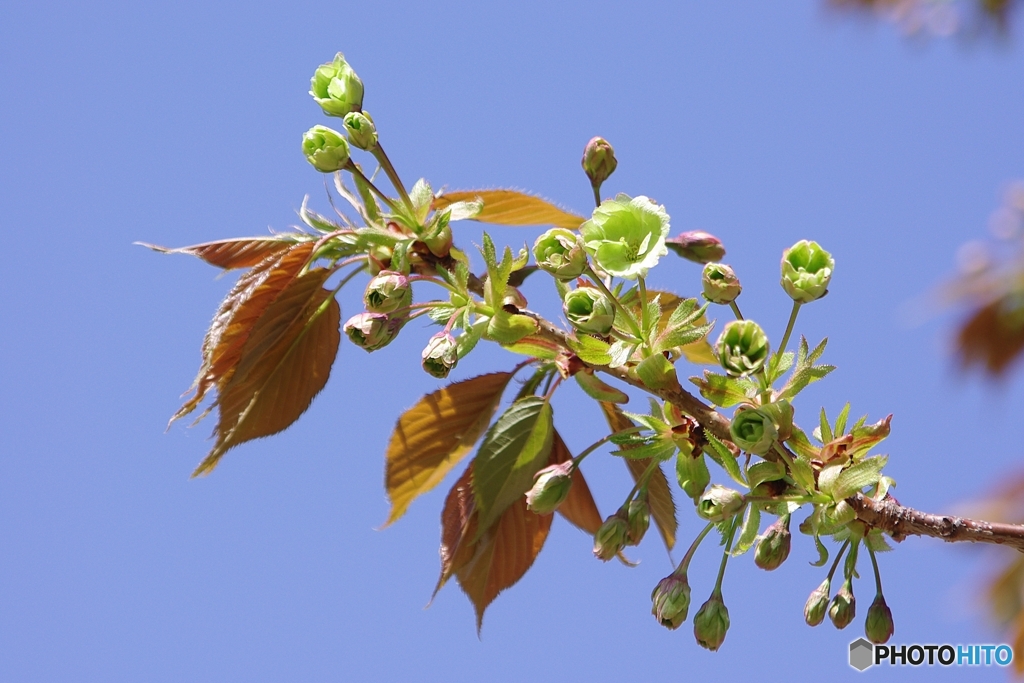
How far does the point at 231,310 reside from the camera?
1.12m

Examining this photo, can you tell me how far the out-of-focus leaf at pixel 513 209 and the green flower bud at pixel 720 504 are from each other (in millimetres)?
451

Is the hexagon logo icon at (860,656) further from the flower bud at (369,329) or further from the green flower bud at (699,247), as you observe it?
the flower bud at (369,329)

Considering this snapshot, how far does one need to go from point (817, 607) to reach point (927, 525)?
0.63 ft

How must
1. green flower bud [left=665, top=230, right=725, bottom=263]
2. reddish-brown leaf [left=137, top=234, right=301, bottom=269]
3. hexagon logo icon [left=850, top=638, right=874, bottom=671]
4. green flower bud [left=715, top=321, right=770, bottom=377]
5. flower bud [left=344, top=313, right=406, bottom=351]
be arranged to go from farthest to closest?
hexagon logo icon [left=850, top=638, right=874, bottom=671] < reddish-brown leaf [left=137, top=234, right=301, bottom=269] < green flower bud [left=665, top=230, right=725, bottom=263] < flower bud [left=344, top=313, right=406, bottom=351] < green flower bud [left=715, top=321, right=770, bottom=377]

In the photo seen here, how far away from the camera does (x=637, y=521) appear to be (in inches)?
43.1

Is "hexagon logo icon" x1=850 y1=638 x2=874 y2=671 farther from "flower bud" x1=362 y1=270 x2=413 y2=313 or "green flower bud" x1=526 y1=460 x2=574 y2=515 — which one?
"flower bud" x1=362 y1=270 x2=413 y2=313

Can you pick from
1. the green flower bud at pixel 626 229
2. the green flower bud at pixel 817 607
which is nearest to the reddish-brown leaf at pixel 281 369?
the green flower bud at pixel 626 229

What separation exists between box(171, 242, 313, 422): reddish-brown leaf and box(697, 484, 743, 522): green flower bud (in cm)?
52

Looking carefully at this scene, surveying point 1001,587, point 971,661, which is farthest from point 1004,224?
point 971,661

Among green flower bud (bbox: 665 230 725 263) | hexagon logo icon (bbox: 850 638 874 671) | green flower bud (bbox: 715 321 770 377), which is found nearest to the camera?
green flower bud (bbox: 715 321 770 377)

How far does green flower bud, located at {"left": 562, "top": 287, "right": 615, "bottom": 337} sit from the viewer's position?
944mm

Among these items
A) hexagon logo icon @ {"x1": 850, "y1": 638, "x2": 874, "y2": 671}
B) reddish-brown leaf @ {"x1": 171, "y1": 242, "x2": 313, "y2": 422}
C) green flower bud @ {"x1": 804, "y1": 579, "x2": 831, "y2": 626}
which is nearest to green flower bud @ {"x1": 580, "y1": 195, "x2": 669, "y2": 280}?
reddish-brown leaf @ {"x1": 171, "y1": 242, "x2": 313, "y2": 422}

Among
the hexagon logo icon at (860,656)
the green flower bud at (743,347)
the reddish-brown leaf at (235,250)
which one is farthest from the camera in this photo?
the hexagon logo icon at (860,656)

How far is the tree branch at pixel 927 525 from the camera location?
96cm
